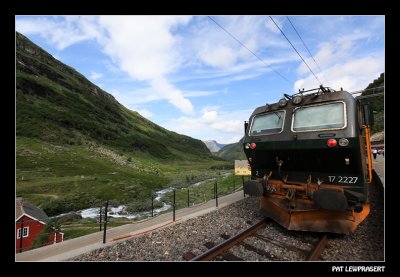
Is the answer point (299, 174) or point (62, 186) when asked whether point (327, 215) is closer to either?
point (299, 174)

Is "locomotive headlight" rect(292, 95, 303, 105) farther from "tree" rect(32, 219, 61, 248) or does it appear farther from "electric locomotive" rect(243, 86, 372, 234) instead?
"tree" rect(32, 219, 61, 248)

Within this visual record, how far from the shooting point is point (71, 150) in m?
78.4

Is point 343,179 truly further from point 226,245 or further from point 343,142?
point 226,245

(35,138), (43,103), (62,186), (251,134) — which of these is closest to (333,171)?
(251,134)

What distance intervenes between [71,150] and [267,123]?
81.2 m

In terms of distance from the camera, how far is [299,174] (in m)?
8.38

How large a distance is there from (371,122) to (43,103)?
124 metres

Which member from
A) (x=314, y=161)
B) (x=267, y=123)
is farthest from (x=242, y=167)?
(x=314, y=161)

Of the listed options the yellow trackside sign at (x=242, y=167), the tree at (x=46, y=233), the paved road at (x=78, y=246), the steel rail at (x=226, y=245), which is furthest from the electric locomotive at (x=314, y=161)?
the tree at (x=46, y=233)

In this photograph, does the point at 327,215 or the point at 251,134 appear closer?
the point at 327,215

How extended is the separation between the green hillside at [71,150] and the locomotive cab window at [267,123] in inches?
1384

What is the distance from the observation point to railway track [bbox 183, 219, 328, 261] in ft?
21.3

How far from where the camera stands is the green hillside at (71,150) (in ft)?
143

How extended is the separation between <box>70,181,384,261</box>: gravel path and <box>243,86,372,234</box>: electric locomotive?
1.62ft
